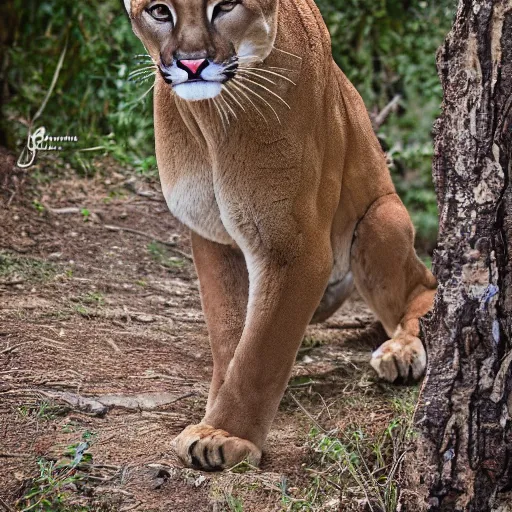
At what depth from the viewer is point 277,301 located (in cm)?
353

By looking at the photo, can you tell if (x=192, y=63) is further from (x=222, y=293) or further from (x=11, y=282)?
(x=11, y=282)

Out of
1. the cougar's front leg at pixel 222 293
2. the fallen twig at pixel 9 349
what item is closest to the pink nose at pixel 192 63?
the cougar's front leg at pixel 222 293

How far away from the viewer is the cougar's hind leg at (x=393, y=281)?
164 inches

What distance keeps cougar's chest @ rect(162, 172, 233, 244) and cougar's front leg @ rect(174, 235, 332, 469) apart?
0.24 m

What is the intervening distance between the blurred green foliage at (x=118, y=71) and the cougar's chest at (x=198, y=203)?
6.55 feet

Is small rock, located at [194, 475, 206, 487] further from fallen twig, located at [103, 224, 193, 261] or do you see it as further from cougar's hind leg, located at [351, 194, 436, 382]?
fallen twig, located at [103, 224, 193, 261]

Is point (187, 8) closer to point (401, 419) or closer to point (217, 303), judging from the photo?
point (217, 303)

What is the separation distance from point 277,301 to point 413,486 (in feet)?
2.77

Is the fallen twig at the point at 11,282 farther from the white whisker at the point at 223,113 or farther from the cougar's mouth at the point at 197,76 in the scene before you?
the cougar's mouth at the point at 197,76

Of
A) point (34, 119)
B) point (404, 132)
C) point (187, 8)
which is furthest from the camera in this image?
point (404, 132)

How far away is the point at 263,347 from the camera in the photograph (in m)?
3.53

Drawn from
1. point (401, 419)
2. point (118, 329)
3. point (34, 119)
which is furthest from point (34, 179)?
point (401, 419)

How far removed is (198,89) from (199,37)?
16 cm

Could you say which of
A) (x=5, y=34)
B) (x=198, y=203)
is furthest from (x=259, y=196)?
(x=5, y=34)
